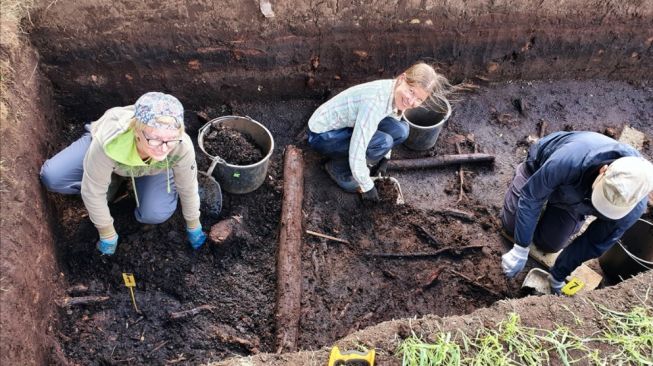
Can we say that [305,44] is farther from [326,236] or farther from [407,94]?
[326,236]

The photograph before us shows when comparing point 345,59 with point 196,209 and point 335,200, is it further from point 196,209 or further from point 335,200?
point 196,209

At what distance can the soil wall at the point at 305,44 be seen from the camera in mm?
3963

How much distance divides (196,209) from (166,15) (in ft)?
5.22

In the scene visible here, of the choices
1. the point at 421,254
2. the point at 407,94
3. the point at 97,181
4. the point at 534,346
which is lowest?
→ the point at 421,254

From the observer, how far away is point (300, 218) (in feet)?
12.7

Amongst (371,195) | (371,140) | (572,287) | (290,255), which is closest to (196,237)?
(290,255)

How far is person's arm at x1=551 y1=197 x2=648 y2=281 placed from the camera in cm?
341

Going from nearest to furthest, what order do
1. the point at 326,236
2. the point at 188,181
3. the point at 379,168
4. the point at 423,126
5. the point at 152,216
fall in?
1. the point at 188,181
2. the point at 152,216
3. the point at 326,236
4. the point at 379,168
5. the point at 423,126

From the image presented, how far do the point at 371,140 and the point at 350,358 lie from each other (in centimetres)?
188

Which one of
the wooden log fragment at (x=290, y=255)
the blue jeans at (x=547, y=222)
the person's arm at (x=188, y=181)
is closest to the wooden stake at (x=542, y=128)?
the blue jeans at (x=547, y=222)

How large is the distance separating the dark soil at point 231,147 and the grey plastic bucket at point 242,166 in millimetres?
53

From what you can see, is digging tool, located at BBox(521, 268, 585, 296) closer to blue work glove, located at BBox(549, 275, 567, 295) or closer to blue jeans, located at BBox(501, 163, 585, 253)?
blue work glove, located at BBox(549, 275, 567, 295)

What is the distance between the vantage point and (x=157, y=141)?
283cm

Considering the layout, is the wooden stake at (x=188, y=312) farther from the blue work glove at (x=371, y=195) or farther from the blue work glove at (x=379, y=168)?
the blue work glove at (x=379, y=168)
